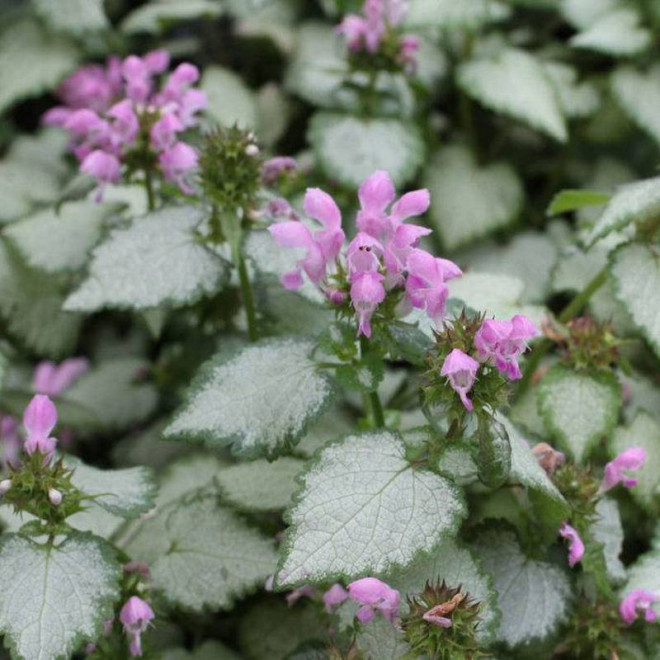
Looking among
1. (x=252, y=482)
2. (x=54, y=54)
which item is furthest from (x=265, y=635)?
(x=54, y=54)

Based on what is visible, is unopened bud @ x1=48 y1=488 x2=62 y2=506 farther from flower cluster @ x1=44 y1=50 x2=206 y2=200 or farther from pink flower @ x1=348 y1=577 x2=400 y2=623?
flower cluster @ x1=44 y1=50 x2=206 y2=200

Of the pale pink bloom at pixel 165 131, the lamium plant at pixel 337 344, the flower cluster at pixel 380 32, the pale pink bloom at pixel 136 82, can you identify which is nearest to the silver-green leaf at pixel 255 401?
the lamium plant at pixel 337 344

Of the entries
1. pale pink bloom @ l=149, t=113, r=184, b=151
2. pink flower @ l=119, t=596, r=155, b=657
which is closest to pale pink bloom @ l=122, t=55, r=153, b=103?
pale pink bloom @ l=149, t=113, r=184, b=151

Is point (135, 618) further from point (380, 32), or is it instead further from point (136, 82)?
point (380, 32)

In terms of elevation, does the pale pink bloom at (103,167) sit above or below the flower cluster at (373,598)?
above

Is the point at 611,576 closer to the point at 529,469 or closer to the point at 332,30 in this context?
the point at 529,469

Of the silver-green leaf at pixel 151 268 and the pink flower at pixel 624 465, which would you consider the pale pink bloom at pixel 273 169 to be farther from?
the pink flower at pixel 624 465

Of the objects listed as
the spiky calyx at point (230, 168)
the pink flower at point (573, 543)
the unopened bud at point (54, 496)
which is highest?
the spiky calyx at point (230, 168)
